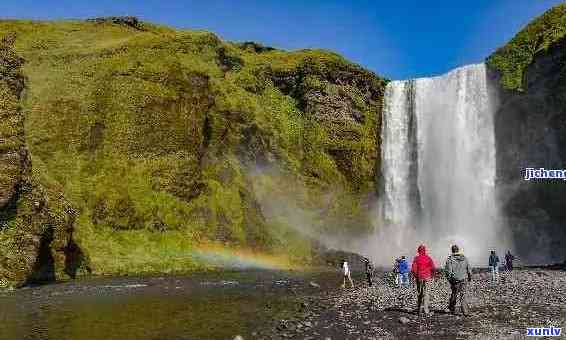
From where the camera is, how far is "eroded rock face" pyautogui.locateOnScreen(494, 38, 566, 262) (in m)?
57.5

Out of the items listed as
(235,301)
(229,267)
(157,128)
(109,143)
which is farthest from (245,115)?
(235,301)

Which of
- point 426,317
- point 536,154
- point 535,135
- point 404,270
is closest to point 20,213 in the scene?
point 404,270

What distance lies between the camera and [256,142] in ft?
229

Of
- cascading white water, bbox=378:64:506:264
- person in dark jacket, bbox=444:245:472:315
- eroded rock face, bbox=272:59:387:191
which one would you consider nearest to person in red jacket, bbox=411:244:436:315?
person in dark jacket, bbox=444:245:472:315

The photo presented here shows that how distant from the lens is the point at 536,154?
60.2m

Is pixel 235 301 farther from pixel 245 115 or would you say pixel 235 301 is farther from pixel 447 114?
pixel 447 114

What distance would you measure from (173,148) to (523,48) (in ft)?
140

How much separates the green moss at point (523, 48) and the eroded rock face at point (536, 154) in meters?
1.60

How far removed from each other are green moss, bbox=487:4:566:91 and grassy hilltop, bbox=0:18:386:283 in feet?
65.7

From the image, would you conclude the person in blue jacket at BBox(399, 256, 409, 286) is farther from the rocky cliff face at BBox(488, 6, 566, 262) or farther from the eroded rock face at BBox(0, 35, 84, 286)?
the rocky cliff face at BBox(488, 6, 566, 262)

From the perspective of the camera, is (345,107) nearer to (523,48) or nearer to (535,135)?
(523,48)

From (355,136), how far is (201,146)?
26.2 metres

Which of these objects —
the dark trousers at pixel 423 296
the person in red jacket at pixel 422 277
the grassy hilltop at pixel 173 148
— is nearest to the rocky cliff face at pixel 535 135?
the grassy hilltop at pixel 173 148

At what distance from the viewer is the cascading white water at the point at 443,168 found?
211 ft
